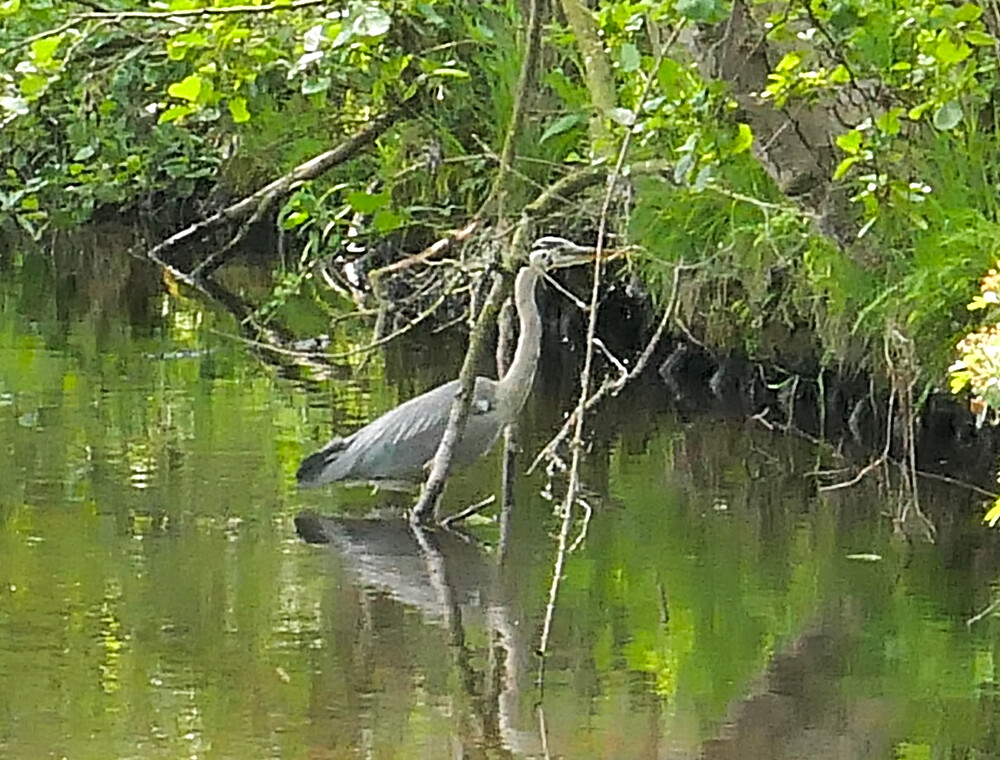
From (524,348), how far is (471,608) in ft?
5.74

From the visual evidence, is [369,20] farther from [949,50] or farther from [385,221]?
[385,221]

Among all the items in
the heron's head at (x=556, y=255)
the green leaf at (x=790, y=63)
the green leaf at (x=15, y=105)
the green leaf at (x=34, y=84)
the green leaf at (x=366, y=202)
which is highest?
the green leaf at (x=790, y=63)

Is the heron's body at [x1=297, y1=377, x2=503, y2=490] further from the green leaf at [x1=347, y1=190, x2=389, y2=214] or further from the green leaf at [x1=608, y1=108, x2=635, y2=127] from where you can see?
the green leaf at [x1=608, y1=108, x2=635, y2=127]

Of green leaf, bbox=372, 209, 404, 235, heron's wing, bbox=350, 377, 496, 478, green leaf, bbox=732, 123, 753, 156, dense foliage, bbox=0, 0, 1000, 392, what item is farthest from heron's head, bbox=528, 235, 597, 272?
green leaf, bbox=732, 123, 753, 156

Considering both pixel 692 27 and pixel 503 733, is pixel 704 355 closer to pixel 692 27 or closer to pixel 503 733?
pixel 692 27

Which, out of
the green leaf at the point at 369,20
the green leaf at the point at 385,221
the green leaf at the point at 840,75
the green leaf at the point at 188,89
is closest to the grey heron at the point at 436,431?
the green leaf at the point at 385,221

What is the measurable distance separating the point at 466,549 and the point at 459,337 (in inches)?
201

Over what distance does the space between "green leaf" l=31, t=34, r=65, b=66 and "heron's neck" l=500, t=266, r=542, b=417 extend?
238cm

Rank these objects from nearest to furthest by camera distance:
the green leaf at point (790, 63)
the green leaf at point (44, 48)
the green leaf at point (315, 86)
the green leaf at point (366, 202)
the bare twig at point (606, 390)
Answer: the green leaf at point (44, 48)
the bare twig at point (606, 390)
the green leaf at point (790, 63)
the green leaf at point (315, 86)
the green leaf at point (366, 202)

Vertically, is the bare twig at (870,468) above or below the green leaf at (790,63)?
below

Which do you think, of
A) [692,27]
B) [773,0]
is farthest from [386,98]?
[773,0]

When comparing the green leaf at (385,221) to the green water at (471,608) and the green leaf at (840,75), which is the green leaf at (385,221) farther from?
the green leaf at (840,75)

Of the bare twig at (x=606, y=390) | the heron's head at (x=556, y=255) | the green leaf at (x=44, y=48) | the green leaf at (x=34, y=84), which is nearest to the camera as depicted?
the green leaf at (x=44, y=48)

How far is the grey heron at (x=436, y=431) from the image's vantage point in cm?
769
